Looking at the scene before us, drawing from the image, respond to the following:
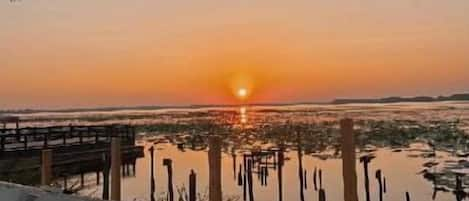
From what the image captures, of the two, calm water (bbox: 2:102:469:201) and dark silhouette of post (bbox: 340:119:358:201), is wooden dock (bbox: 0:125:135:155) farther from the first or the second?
dark silhouette of post (bbox: 340:119:358:201)

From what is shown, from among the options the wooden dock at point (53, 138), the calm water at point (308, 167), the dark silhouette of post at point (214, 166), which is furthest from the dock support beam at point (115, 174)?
the wooden dock at point (53, 138)

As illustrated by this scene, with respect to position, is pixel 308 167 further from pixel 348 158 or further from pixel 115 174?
pixel 348 158

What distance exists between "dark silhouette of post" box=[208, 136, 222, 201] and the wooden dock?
60.1ft

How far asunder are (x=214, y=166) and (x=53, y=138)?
23.6 meters

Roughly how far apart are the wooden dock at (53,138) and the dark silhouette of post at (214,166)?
721 inches

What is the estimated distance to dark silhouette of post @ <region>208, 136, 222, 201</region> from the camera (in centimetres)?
616

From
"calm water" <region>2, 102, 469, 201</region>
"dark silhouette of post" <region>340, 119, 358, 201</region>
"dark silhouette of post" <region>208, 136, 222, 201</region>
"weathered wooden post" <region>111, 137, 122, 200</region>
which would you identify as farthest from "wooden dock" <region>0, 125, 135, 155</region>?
"dark silhouette of post" <region>340, 119, 358, 201</region>

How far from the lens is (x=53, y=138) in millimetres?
28141

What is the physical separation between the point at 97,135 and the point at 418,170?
1660 cm

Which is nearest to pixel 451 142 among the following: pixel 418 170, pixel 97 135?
pixel 418 170

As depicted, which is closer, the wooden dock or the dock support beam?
the dock support beam

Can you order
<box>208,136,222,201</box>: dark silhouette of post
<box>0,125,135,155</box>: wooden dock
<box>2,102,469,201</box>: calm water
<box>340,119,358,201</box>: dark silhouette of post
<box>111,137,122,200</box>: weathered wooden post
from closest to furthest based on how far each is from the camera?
1. <box>340,119,358,201</box>: dark silhouette of post
2. <box>208,136,222,201</box>: dark silhouette of post
3. <box>111,137,122,200</box>: weathered wooden post
4. <box>2,102,469,201</box>: calm water
5. <box>0,125,135,155</box>: wooden dock

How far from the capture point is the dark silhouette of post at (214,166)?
616cm

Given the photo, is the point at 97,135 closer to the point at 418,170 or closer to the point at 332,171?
the point at 332,171
